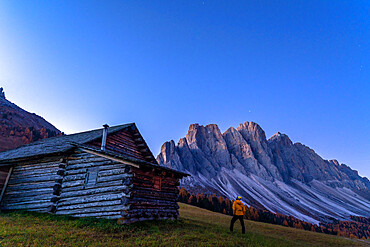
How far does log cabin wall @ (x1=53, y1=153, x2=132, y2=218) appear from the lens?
1166 cm


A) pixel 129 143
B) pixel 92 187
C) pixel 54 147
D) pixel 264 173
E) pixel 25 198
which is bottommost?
pixel 25 198

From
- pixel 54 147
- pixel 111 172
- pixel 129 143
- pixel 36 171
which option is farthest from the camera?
pixel 129 143

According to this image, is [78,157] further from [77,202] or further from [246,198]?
[246,198]

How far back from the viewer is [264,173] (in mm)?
107688

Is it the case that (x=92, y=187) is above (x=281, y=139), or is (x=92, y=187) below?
below

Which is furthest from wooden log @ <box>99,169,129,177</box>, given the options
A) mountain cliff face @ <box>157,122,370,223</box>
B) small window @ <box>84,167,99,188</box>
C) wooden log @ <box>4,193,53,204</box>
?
mountain cliff face @ <box>157,122,370,223</box>

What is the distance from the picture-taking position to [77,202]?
12562 millimetres

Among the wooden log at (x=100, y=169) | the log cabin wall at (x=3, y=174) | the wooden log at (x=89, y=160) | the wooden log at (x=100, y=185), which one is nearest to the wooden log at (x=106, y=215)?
the wooden log at (x=100, y=185)

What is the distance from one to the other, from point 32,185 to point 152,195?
26.7 ft

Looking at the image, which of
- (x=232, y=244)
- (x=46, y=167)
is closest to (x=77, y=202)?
(x=46, y=167)

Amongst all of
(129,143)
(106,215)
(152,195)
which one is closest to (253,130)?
(129,143)

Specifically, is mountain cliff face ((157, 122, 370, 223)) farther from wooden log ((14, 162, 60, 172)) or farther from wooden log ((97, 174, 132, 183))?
wooden log ((97, 174, 132, 183))

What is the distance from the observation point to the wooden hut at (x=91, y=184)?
1178cm

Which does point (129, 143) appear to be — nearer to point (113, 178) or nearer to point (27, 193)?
point (113, 178)
